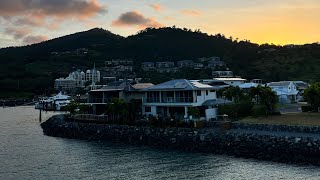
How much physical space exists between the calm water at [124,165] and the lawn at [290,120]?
7.40m

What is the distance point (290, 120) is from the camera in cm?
3612

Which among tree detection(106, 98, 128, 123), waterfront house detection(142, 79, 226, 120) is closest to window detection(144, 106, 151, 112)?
waterfront house detection(142, 79, 226, 120)

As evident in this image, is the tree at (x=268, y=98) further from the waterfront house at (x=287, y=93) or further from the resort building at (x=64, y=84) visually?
the resort building at (x=64, y=84)

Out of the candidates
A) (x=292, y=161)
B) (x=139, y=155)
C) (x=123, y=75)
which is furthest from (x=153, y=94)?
(x=123, y=75)

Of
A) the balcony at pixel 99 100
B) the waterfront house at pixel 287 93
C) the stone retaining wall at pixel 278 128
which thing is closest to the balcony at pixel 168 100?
the balcony at pixel 99 100

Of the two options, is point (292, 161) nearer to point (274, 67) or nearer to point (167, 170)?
point (167, 170)

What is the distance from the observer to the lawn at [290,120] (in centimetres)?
3412

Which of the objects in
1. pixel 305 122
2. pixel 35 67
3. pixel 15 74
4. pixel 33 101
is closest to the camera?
pixel 305 122

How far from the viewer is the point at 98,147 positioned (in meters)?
37.3

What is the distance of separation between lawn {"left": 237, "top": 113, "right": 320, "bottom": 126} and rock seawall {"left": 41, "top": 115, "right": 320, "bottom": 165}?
170 inches

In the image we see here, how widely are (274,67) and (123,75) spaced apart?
65.3 m

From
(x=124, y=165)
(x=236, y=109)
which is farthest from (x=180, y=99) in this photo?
(x=124, y=165)

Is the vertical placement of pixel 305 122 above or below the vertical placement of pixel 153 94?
below

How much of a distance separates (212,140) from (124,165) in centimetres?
830
